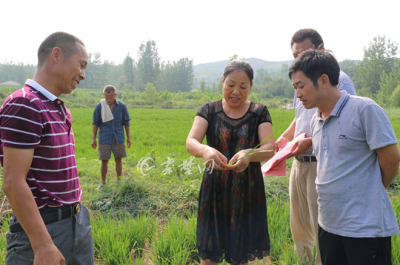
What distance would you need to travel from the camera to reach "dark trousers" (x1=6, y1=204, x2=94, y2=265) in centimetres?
121

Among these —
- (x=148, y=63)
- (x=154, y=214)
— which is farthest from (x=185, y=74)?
(x=154, y=214)

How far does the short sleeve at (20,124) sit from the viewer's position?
3.57 feet

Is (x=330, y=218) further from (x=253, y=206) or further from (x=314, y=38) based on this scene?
(x=314, y=38)

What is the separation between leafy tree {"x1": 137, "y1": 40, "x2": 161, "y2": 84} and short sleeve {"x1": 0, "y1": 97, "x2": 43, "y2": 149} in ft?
219

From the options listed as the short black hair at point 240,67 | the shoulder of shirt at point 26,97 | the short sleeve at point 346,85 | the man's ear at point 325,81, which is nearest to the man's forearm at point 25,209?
the shoulder of shirt at point 26,97

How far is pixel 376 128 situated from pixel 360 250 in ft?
2.01

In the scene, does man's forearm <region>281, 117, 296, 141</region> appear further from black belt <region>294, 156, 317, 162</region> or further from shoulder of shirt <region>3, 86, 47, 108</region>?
shoulder of shirt <region>3, 86, 47, 108</region>

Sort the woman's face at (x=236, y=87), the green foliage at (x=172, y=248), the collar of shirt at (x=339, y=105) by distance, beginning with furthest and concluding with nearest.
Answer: the green foliage at (x=172, y=248), the woman's face at (x=236, y=87), the collar of shirt at (x=339, y=105)

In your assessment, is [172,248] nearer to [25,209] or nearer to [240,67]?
[25,209]

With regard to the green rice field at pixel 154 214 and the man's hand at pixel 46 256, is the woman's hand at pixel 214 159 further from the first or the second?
the man's hand at pixel 46 256

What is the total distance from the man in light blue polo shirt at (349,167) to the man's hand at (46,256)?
4.44 ft

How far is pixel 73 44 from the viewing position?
1361mm

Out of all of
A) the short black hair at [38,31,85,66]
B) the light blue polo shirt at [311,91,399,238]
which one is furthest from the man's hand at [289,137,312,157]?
the short black hair at [38,31,85,66]

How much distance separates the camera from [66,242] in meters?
1.35
